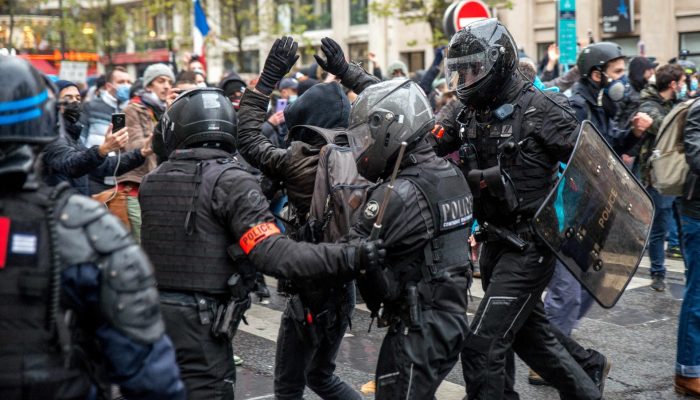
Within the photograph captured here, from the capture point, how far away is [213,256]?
3.54 meters

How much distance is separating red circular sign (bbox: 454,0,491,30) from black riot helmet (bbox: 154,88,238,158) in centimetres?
702

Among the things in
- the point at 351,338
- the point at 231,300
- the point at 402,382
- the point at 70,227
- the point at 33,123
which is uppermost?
the point at 33,123

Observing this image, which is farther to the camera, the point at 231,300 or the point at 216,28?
the point at 216,28

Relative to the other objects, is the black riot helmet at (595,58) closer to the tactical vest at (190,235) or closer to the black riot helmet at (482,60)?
the black riot helmet at (482,60)

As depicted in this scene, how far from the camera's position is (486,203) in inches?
184

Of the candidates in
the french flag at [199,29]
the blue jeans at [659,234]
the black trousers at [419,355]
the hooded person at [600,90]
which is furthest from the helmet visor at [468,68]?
the french flag at [199,29]

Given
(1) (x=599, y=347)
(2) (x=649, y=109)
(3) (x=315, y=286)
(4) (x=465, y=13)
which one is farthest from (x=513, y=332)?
(4) (x=465, y=13)

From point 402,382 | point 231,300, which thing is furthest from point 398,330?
point 231,300

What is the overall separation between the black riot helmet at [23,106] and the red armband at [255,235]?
45.3 inches

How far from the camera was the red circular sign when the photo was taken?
34.4 ft

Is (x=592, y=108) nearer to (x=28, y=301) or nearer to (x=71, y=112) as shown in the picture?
(x=71, y=112)

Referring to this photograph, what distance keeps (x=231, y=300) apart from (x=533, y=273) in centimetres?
170

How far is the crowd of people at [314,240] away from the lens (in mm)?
2312

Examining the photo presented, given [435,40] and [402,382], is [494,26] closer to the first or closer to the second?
[402,382]
